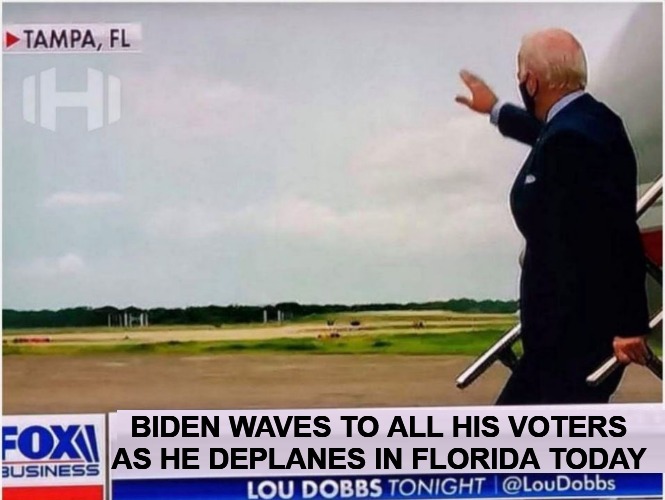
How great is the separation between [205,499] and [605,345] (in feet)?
4.42

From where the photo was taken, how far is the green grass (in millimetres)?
2703

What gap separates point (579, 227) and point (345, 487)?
109cm

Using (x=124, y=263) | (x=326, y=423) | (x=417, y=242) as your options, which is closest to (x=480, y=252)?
(x=417, y=242)

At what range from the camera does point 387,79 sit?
2717 millimetres

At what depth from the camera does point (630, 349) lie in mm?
2760

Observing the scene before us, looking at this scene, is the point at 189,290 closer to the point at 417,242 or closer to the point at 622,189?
the point at 417,242

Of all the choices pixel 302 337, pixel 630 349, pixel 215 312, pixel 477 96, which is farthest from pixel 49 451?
pixel 630 349

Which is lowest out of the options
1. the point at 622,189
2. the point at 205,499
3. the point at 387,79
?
the point at 205,499

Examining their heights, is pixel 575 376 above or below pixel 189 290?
below

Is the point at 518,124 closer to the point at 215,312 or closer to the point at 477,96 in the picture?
the point at 477,96

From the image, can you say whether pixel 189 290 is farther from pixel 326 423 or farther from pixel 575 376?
pixel 575 376

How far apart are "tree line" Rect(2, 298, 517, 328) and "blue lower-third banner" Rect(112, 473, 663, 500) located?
0.51 metres

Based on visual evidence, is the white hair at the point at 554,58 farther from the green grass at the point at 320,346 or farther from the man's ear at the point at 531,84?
the green grass at the point at 320,346

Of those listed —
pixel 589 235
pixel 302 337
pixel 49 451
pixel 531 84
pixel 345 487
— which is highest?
pixel 531 84
